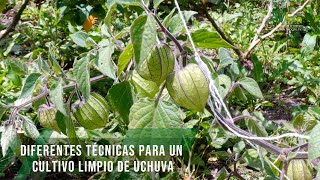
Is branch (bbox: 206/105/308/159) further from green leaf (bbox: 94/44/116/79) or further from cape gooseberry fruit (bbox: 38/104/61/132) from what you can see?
cape gooseberry fruit (bbox: 38/104/61/132)

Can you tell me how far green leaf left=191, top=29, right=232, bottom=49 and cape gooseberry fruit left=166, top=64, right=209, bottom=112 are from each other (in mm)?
75

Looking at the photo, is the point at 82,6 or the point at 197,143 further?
the point at 82,6

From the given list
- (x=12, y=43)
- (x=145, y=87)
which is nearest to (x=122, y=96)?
(x=145, y=87)

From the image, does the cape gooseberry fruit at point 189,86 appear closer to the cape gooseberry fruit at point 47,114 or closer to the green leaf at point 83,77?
the green leaf at point 83,77

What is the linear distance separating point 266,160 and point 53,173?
0.96 m

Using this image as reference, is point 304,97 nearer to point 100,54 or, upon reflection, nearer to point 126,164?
point 126,164

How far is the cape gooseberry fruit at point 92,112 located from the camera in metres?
0.77

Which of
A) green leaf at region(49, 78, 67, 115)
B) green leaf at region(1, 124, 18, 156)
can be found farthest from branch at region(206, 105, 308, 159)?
green leaf at region(1, 124, 18, 156)

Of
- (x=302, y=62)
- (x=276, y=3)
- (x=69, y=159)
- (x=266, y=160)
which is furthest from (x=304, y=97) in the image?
(x=266, y=160)

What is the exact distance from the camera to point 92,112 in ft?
2.52

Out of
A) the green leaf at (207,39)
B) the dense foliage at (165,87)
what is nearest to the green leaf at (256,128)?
the dense foliage at (165,87)

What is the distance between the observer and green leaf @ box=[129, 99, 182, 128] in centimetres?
66

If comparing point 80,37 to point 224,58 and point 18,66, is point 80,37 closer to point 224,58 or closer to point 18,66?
point 18,66

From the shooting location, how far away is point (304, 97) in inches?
84.1
